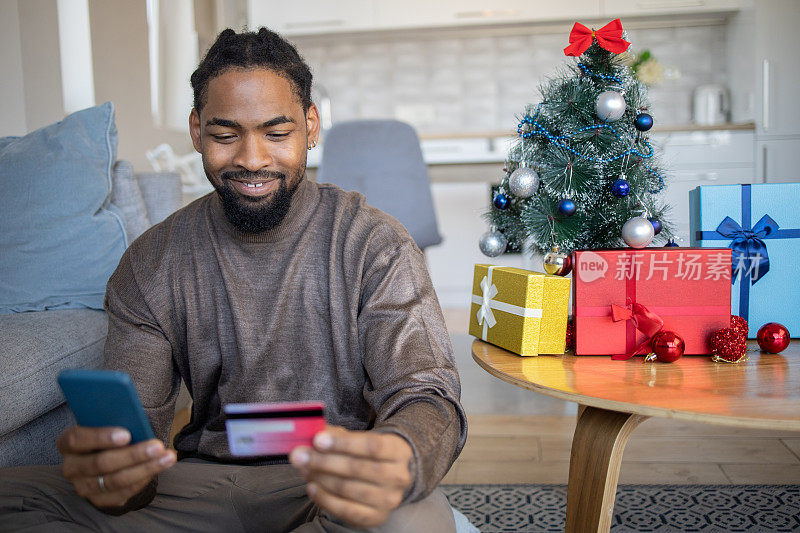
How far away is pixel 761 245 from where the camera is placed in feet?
4.07

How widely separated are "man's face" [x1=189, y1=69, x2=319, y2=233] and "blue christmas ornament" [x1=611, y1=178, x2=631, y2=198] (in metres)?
0.59

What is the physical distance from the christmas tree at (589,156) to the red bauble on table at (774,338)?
0.81 ft

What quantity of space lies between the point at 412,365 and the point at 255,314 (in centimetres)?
30

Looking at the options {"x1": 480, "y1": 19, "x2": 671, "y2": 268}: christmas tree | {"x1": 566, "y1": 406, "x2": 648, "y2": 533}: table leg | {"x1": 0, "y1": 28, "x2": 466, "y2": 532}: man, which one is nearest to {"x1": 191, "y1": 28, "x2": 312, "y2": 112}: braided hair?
{"x1": 0, "y1": 28, "x2": 466, "y2": 532}: man

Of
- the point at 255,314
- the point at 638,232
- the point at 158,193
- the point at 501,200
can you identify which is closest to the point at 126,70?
the point at 158,193

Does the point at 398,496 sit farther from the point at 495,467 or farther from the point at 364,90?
the point at 364,90

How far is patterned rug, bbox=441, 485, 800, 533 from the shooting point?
1454 millimetres

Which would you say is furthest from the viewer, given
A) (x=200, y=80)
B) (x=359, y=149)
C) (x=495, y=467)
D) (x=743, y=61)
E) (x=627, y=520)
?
(x=743, y=61)

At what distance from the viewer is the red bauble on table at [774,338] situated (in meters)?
1.14

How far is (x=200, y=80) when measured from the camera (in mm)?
1111

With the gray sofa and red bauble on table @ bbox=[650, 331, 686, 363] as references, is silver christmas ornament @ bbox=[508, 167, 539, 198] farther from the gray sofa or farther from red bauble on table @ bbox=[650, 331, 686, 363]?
the gray sofa

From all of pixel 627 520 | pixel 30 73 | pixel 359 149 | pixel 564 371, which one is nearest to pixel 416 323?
pixel 564 371

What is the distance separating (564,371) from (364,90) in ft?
13.2

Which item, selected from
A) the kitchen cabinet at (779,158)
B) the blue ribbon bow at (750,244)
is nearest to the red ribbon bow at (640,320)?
the blue ribbon bow at (750,244)
